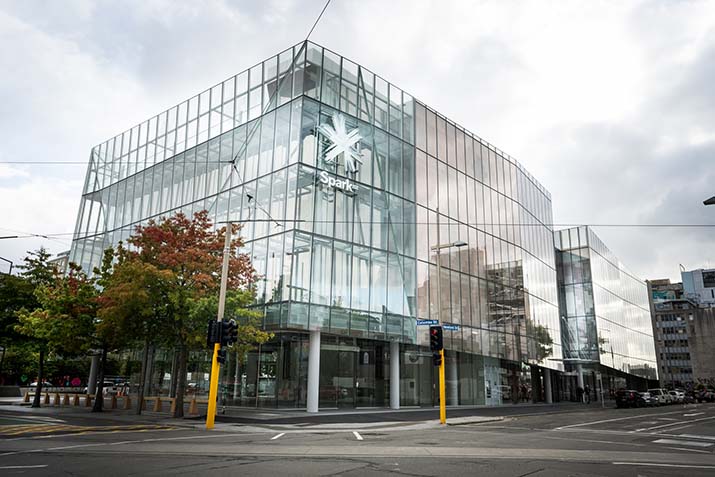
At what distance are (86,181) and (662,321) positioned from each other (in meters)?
135

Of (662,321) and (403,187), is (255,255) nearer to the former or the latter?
(403,187)

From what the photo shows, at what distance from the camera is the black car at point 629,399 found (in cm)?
4784

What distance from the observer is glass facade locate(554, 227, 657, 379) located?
200ft

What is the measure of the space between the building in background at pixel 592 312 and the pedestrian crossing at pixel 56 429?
4753 cm

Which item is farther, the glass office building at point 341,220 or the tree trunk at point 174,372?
the tree trunk at point 174,372

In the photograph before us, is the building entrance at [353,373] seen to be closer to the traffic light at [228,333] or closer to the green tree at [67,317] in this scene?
the traffic light at [228,333]

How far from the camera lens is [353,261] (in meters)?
33.4

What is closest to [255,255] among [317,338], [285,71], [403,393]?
[317,338]

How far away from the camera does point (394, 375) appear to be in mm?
35938

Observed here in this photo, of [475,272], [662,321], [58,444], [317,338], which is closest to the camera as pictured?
[58,444]

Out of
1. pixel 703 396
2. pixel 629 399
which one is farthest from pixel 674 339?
→ pixel 629 399

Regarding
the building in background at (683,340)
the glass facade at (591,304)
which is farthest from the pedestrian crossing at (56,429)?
the building in background at (683,340)

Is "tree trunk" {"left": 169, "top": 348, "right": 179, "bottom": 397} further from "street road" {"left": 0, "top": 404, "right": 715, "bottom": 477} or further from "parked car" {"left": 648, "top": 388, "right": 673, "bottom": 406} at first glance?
"parked car" {"left": 648, "top": 388, "right": 673, "bottom": 406}

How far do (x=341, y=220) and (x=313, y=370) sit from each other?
9.30 metres
